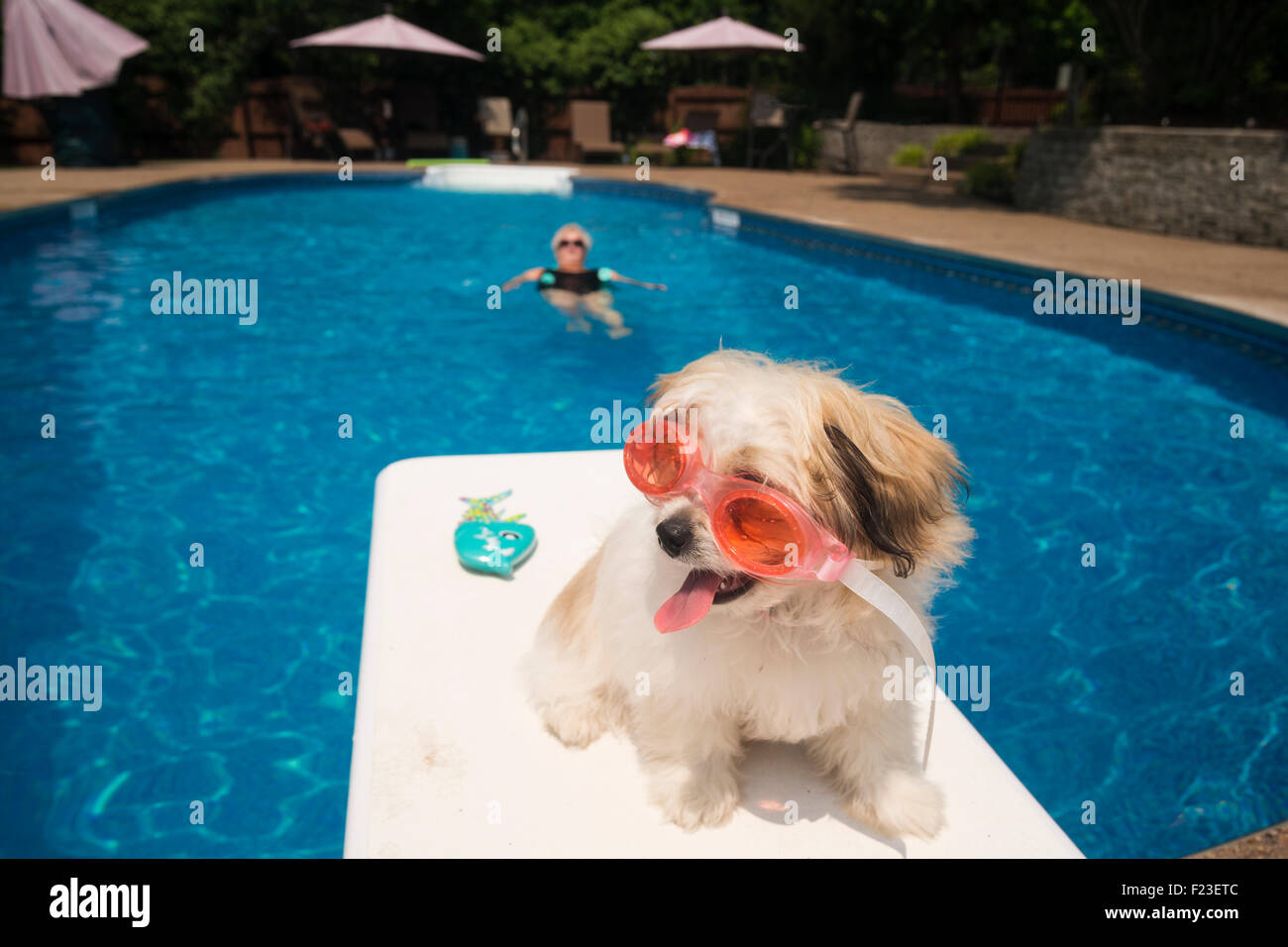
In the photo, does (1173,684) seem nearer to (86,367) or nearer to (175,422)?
(175,422)

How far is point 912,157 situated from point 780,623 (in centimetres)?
2631

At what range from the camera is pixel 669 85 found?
30.1 meters

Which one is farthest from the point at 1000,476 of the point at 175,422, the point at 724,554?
the point at 175,422

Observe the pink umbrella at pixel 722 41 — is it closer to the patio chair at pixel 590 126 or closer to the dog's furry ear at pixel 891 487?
the patio chair at pixel 590 126

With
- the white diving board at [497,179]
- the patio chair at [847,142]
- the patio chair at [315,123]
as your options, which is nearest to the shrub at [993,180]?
the patio chair at [847,142]

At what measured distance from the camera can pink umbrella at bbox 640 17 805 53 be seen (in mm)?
24875

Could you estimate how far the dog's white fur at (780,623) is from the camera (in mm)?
1928

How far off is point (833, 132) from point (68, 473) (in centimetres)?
2358

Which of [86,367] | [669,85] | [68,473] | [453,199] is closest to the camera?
[68,473]

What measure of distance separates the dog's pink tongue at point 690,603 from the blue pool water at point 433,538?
2.57 metres

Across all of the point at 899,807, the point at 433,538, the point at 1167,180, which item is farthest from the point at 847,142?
the point at 899,807

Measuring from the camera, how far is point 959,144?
80.8 feet

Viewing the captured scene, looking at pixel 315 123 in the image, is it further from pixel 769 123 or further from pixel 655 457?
pixel 655 457

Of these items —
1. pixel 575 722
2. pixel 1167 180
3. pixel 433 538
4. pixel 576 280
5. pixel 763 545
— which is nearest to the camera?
pixel 763 545
